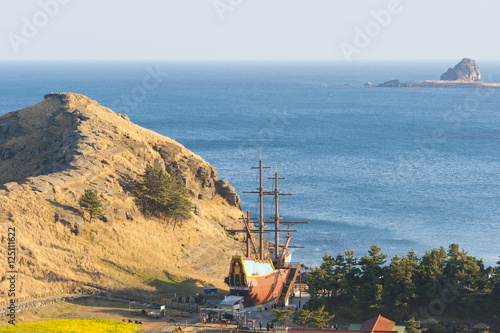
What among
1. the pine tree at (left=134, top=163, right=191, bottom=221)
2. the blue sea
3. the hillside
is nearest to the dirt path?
the hillside

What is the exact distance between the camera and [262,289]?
62.4 meters

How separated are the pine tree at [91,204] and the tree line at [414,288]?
24.4 meters

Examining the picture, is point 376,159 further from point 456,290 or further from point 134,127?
point 456,290

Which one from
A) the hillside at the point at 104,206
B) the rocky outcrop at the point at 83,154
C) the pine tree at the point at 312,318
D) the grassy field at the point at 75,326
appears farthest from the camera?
the rocky outcrop at the point at 83,154

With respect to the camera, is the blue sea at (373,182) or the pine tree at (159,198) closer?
the pine tree at (159,198)

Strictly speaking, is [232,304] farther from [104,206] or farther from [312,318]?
[104,206]

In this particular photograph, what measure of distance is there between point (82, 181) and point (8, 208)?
37.3ft

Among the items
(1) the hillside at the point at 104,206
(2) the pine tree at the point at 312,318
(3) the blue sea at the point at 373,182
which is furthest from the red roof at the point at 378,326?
(3) the blue sea at the point at 373,182

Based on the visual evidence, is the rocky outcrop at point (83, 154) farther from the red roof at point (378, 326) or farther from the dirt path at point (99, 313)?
the red roof at point (378, 326)

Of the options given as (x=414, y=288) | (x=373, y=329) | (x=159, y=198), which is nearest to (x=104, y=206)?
(x=159, y=198)

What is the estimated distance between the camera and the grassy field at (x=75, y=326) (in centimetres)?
4827

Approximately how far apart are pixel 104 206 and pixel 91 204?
9.26 ft

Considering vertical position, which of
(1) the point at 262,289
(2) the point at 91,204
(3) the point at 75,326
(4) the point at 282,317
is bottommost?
(3) the point at 75,326

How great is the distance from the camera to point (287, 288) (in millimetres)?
68438
